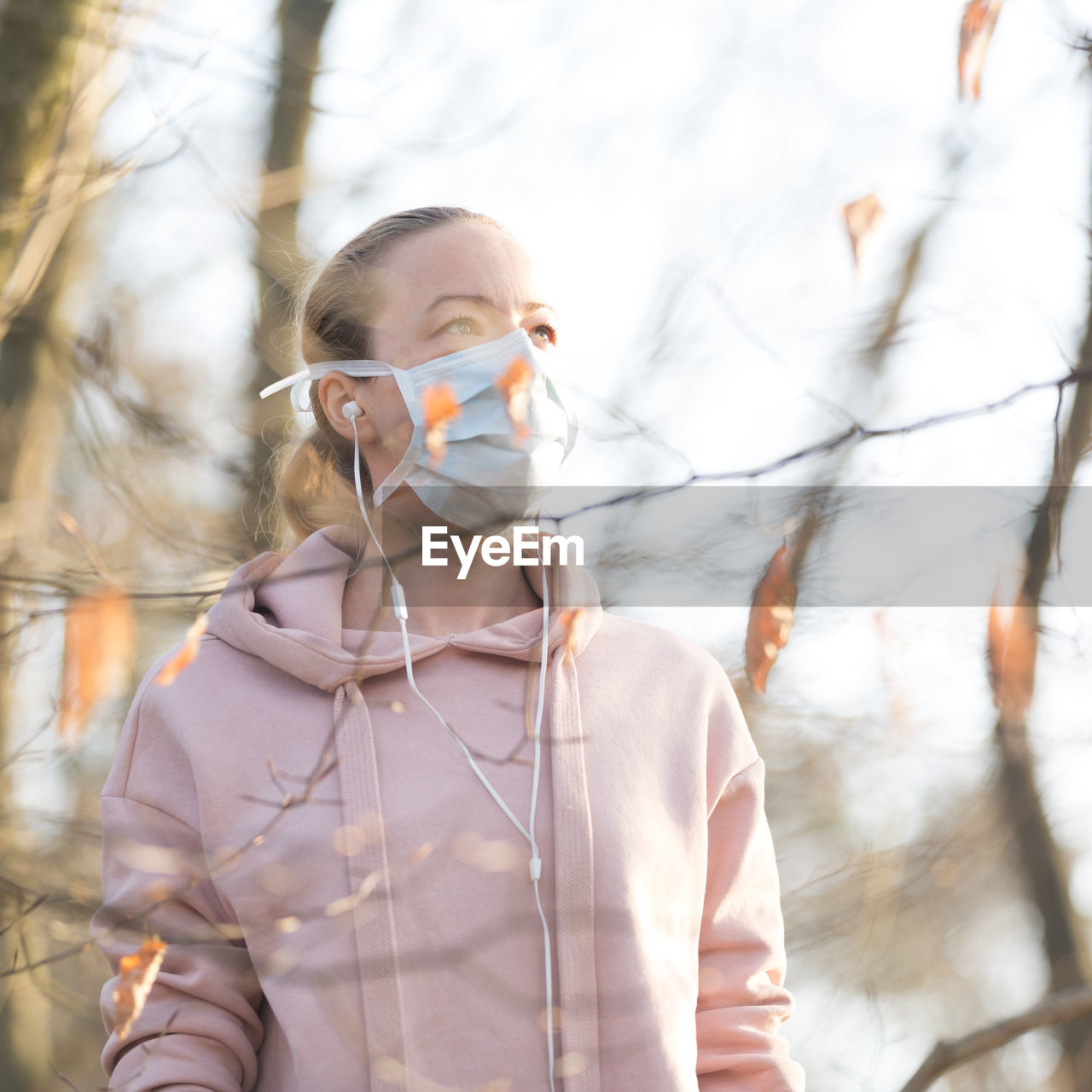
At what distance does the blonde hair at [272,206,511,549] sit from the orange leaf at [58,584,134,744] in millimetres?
308

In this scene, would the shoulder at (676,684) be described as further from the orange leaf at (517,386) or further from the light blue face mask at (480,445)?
the orange leaf at (517,386)

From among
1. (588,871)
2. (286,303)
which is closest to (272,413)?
(286,303)

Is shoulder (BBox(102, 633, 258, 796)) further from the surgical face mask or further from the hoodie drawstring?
the surgical face mask

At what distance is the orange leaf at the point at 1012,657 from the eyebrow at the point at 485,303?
112 centimetres

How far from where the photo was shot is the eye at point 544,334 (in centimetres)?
144

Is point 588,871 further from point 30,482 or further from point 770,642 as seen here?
point 30,482

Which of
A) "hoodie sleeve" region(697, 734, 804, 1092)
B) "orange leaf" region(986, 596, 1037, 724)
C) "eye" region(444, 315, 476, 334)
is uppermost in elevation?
"eye" region(444, 315, 476, 334)

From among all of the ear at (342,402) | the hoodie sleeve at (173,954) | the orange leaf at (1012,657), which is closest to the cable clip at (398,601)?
the ear at (342,402)

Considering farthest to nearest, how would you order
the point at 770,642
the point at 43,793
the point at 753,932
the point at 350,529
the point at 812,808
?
the point at 812,808, the point at 43,793, the point at 770,642, the point at 350,529, the point at 753,932

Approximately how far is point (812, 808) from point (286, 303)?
188cm

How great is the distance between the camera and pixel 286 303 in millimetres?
2514

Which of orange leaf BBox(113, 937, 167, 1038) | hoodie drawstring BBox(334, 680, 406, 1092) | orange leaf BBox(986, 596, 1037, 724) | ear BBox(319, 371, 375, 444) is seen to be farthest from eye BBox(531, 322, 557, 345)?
orange leaf BBox(986, 596, 1037, 724)

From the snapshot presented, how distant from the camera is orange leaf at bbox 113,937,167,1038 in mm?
1177

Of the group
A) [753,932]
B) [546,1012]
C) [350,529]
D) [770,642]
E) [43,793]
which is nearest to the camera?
[546,1012]
